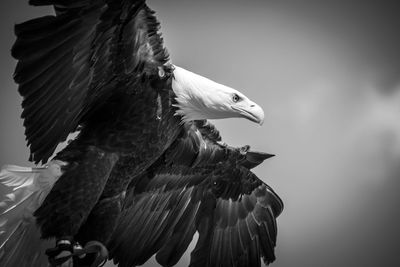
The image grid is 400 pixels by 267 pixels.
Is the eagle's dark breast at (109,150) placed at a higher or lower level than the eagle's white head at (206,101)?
lower

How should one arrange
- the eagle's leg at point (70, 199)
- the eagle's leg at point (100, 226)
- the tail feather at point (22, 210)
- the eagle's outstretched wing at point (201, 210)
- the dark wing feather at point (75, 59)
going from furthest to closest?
1. the eagle's outstretched wing at point (201, 210)
2. the eagle's leg at point (100, 226)
3. the tail feather at point (22, 210)
4. the eagle's leg at point (70, 199)
5. the dark wing feather at point (75, 59)

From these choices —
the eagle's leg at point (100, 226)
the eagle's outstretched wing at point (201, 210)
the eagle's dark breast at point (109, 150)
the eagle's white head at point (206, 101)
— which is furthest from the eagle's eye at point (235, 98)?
the eagle's leg at point (100, 226)

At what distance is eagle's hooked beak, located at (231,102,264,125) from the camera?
17.2 ft

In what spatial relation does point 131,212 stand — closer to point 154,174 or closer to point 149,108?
point 154,174

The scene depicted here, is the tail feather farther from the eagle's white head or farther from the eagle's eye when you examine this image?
the eagle's eye

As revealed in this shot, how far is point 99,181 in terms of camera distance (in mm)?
4891

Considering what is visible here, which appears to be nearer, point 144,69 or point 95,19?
point 95,19

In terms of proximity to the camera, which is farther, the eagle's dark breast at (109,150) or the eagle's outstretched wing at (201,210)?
the eagle's outstretched wing at (201,210)

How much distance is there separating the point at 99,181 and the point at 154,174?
124 cm

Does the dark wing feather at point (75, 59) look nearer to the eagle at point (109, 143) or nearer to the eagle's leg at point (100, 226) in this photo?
the eagle at point (109, 143)

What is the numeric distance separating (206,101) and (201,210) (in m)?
1.37

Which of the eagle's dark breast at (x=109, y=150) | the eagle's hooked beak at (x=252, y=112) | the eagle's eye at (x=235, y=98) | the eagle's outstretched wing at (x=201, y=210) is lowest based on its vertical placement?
the eagle's outstretched wing at (x=201, y=210)

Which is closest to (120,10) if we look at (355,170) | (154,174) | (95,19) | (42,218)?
(95,19)

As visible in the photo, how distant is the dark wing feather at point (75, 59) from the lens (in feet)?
14.3
